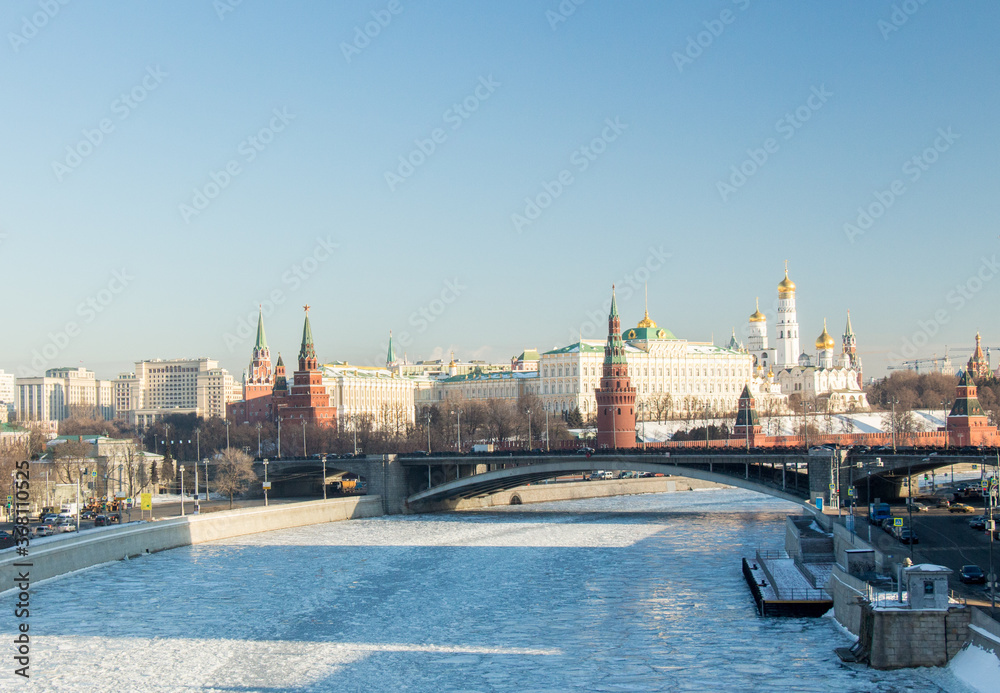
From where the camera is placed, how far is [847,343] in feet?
564

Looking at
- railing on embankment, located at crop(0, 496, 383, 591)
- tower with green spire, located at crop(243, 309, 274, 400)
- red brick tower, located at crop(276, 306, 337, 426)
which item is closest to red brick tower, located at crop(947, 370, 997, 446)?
railing on embankment, located at crop(0, 496, 383, 591)

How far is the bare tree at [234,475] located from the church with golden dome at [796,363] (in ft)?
259

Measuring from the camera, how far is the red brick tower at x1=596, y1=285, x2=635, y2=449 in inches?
3260

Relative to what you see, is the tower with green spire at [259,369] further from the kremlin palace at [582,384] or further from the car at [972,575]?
the car at [972,575]

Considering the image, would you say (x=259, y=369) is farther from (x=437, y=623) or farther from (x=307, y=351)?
(x=437, y=623)

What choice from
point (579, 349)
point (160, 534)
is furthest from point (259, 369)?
point (160, 534)

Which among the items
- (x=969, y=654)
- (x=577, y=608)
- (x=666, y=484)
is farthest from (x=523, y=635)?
(x=666, y=484)

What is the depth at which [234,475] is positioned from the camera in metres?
62.8

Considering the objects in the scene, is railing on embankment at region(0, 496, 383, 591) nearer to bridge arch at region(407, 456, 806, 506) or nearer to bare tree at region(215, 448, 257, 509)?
bridge arch at region(407, 456, 806, 506)

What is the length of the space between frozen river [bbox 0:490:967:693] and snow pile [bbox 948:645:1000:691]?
276mm

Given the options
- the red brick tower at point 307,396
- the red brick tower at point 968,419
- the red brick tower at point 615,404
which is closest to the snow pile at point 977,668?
the red brick tower at point 968,419

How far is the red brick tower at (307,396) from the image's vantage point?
315ft

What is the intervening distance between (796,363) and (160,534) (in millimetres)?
134089

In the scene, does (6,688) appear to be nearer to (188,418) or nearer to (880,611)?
(880,611)
